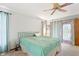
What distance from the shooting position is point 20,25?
1.73 meters

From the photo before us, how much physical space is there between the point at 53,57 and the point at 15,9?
104cm

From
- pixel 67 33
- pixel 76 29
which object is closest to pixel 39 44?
pixel 67 33

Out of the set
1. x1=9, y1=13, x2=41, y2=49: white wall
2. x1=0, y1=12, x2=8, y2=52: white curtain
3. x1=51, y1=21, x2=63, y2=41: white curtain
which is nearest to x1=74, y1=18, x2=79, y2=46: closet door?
x1=51, y1=21, x2=63, y2=41: white curtain

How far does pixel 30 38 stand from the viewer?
5.59 feet

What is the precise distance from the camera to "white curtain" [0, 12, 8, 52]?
1.58m

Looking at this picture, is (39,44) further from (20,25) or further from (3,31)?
(3,31)

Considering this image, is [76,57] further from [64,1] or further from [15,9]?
[15,9]

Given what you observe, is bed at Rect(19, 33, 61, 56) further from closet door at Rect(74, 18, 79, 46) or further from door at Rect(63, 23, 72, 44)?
→ closet door at Rect(74, 18, 79, 46)

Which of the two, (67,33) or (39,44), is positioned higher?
(67,33)

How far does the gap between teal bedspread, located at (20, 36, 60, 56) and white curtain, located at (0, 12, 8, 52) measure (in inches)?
10.6

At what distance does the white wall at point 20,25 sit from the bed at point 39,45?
13 cm

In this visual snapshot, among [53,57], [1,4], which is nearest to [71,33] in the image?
[53,57]

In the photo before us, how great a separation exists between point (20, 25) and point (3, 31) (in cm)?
31

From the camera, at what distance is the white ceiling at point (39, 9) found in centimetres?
161
